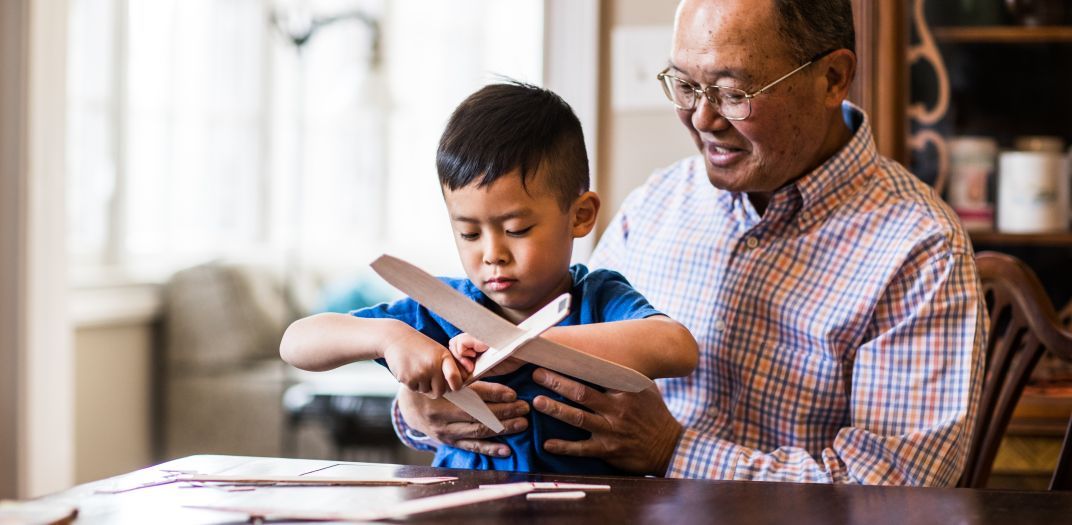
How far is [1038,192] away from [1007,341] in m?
0.95

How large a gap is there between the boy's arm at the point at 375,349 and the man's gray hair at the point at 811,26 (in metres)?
0.72

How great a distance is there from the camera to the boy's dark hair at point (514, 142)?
119 cm

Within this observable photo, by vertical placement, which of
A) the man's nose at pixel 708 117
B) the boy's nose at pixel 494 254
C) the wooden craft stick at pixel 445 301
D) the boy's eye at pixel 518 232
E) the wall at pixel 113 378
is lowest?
the wall at pixel 113 378

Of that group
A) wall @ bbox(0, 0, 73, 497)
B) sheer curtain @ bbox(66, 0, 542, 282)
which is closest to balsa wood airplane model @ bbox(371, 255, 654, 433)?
wall @ bbox(0, 0, 73, 497)

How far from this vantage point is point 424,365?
3.46 feet

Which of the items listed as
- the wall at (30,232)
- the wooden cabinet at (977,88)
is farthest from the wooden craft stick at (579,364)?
the wall at (30,232)

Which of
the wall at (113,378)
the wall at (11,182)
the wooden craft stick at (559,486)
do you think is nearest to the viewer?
the wooden craft stick at (559,486)

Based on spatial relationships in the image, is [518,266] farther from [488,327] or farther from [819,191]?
[819,191]

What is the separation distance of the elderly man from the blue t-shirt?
0.40 feet

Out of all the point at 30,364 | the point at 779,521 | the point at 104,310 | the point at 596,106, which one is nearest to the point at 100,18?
the point at 104,310

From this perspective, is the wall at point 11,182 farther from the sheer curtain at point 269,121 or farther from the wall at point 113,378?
the sheer curtain at point 269,121

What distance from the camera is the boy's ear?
1.29 meters

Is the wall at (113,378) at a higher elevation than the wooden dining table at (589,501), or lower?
lower

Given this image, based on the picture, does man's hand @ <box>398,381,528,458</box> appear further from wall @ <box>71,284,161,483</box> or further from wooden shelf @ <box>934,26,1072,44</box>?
wall @ <box>71,284,161,483</box>
